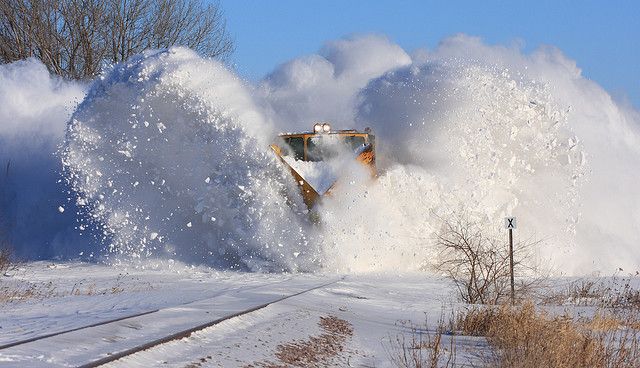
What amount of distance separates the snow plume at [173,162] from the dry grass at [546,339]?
1001 centimetres

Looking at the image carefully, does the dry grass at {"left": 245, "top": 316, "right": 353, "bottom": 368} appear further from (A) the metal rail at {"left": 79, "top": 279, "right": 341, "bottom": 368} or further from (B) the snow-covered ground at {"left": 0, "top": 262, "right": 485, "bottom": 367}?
(A) the metal rail at {"left": 79, "top": 279, "right": 341, "bottom": 368}

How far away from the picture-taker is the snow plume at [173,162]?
75.9 ft

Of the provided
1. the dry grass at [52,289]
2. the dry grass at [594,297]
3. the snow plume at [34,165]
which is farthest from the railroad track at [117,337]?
the snow plume at [34,165]

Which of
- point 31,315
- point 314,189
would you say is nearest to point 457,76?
point 314,189

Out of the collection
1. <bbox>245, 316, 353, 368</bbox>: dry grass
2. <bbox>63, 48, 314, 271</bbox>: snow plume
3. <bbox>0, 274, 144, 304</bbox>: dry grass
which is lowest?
<bbox>245, 316, 353, 368</bbox>: dry grass

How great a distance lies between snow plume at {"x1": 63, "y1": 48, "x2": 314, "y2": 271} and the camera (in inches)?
910

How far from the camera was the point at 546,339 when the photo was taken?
393 inches

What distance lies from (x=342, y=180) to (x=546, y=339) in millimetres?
13391

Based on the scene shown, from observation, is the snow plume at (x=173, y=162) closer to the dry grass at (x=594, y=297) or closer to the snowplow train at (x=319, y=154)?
the snowplow train at (x=319, y=154)

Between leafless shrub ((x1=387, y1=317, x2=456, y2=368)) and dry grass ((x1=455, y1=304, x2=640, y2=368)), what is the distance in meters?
0.44

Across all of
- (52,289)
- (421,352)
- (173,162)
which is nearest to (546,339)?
(421,352)

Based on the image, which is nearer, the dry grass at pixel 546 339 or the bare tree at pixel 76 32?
the dry grass at pixel 546 339

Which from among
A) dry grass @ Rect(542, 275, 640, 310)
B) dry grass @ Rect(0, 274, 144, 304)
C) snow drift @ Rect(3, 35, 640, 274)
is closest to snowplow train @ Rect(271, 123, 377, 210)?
snow drift @ Rect(3, 35, 640, 274)

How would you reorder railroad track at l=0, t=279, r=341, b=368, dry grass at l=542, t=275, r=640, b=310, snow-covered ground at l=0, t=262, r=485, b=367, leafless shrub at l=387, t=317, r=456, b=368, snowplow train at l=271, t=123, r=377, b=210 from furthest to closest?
snowplow train at l=271, t=123, r=377, b=210 < dry grass at l=542, t=275, r=640, b=310 < leafless shrub at l=387, t=317, r=456, b=368 < snow-covered ground at l=0, t=262, r=485, b=367 < railroad track at l=0, t=279, r=341, b=368
